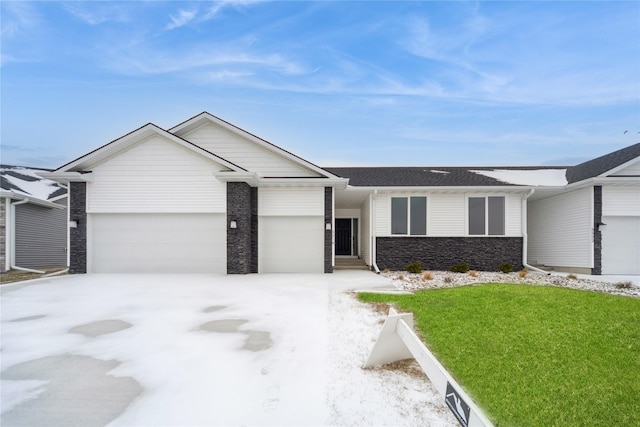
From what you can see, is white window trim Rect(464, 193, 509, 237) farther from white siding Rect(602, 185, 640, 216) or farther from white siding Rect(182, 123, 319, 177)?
white siding Rect(182, 123, 319, 177)

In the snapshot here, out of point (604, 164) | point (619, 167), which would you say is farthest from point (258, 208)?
point (604, 164)

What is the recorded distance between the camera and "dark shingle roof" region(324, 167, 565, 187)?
13.6 meters

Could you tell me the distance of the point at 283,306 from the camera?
6809 mm

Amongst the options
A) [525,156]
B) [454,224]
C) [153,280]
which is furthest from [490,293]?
[525,156]

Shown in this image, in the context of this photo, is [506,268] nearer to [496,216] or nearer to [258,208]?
[496,216]

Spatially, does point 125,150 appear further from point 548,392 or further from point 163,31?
point 548,392

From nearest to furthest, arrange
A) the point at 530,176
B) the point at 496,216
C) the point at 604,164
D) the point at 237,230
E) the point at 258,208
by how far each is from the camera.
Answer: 1. the point at 237,230
2. the point at 258,208
3. the point at 604,164
4. the point at 496,216
5. the point at 530,176

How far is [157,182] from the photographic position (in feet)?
38.7

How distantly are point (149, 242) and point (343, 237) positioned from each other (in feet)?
33.8

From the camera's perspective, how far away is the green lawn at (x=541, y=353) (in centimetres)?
287

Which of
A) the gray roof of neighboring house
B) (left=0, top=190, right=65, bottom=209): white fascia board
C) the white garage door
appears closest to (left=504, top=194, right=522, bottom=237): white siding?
the gray roof of neighboring house

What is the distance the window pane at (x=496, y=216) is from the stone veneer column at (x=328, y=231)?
22.9ft

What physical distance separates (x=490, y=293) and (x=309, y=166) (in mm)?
7835

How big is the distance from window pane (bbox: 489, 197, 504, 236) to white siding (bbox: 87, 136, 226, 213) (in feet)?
36.5
